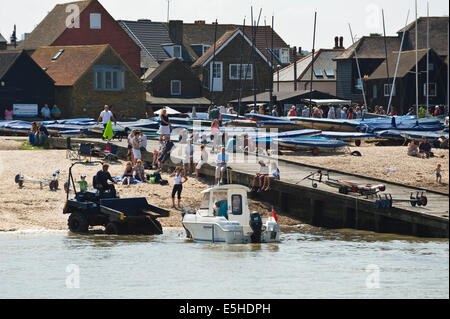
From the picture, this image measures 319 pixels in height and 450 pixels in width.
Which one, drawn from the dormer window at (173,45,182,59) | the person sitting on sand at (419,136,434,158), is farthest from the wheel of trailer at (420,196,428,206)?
the dormer window at (173,45,182,59)

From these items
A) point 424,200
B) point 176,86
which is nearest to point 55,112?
point 176,86

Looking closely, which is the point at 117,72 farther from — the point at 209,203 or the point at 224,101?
the point at 209,203

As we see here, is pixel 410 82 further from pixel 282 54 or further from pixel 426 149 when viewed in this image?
pixel 426 149

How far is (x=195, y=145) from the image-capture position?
4203 centimetres

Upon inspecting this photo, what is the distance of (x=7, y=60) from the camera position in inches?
2435

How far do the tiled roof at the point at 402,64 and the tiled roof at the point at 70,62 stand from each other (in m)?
27.4

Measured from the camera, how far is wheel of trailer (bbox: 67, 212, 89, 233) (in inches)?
1081

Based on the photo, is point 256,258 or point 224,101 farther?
point 224,101

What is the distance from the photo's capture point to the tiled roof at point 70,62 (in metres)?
63.2

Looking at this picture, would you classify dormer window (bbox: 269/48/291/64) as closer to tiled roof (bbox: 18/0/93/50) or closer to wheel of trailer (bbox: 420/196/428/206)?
tiled roof (bbox: 18/0/93/50)

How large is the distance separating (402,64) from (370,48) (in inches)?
287

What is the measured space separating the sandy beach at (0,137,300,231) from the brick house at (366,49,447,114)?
43904mm

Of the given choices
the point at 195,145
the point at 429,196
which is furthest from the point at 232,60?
the point at 429,196

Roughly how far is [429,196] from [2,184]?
53.0 ft
